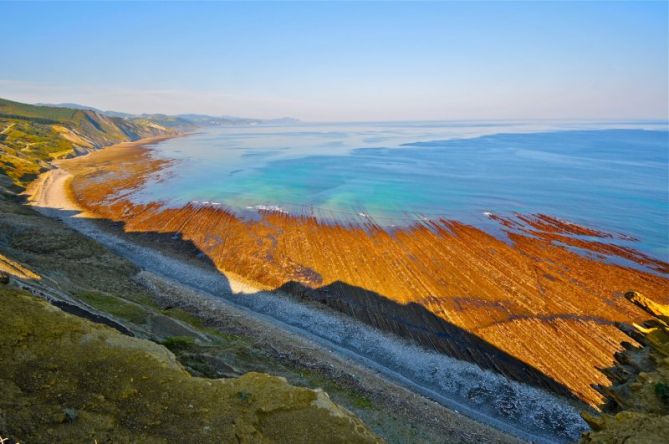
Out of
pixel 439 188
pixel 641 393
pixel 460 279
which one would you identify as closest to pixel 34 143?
pixel 439 188

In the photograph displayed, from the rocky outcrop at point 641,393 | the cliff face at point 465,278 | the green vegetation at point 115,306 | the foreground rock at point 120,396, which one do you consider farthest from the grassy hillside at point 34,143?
the rocky outcrop at point 641,393

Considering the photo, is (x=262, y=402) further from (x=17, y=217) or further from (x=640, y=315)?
(x=17, y=217)

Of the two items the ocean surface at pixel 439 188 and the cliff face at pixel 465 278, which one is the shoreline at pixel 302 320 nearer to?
the cliff face at pixel 465 278

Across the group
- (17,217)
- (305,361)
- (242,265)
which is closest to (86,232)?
(17,217)

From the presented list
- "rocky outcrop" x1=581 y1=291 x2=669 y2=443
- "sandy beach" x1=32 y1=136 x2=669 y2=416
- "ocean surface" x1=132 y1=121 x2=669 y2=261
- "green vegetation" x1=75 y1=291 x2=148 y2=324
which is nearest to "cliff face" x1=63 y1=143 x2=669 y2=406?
"sandy beach" x1=32 y1=136 x2=669 y2=416

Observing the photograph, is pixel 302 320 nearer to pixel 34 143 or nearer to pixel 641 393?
pixel 641 393
